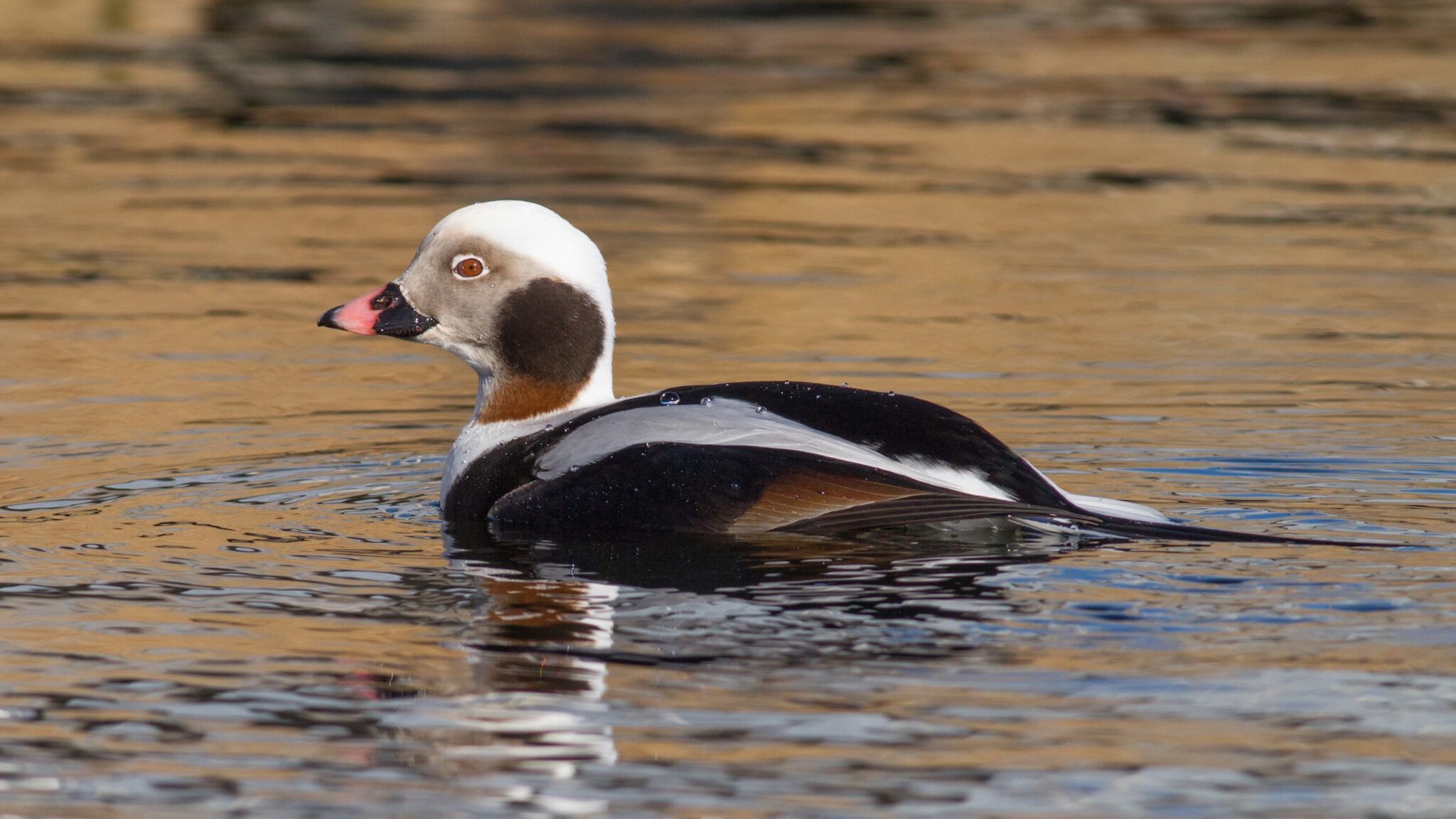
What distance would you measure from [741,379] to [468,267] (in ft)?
7.19

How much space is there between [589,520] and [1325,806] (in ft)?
8.34

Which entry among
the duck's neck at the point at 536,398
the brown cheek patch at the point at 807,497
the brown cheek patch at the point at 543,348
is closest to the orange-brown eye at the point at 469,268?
the brown cheek patch at the point at 543,348

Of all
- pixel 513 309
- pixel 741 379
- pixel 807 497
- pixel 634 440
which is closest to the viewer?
pixel 807 497

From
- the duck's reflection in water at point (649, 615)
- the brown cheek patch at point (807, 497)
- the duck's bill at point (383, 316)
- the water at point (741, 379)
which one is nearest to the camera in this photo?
the water at point (741, 379)

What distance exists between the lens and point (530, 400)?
6.82 m

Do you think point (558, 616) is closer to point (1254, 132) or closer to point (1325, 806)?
point (1325, 806)

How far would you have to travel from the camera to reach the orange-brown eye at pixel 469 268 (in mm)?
6785

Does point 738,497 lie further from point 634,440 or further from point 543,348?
point 543,348

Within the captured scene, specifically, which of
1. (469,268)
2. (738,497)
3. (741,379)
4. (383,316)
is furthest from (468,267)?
(741,379)

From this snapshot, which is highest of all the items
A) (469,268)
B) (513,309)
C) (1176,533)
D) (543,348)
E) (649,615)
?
(469,268)

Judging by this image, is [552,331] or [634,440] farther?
[552,331]

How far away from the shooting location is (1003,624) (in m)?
5.03

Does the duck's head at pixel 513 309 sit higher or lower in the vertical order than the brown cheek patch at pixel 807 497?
higher

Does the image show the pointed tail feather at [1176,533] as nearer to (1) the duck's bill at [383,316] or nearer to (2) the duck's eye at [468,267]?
(2) the duck's eye at [468,267]
